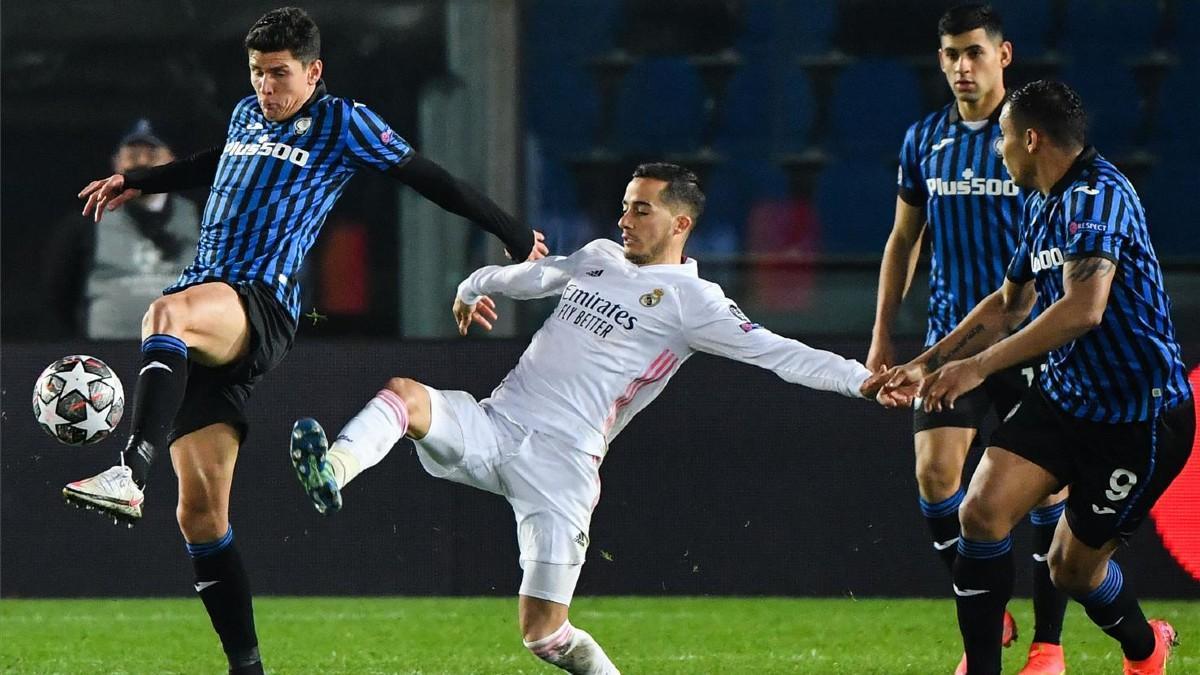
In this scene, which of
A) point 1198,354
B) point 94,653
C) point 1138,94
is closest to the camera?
point 94,653

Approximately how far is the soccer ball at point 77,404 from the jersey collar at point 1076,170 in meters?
2.60

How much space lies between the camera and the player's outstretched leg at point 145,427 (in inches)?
172

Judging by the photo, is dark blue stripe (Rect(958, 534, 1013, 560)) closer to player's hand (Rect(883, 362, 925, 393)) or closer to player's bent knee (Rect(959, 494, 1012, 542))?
player's bent knee (Rect(959, 494, 1012, 542))

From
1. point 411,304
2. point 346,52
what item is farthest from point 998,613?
point 346,52

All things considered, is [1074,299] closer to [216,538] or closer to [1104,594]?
[1104,594]

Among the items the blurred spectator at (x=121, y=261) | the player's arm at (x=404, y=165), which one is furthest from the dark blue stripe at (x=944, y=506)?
the blurred spectator at (x=121, y=261)

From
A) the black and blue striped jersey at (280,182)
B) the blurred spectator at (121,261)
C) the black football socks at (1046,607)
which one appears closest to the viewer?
the black and blue striped jersey at (280,182)

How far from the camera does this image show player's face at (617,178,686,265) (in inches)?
206

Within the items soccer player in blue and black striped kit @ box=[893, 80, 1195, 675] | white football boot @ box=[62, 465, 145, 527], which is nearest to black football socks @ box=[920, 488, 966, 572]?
soccer player in blue and black striped kit @ box=[893, 80, 1195, 675]

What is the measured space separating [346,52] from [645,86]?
141 cm

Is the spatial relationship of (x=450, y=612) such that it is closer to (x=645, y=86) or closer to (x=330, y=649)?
(x=330, y=649)

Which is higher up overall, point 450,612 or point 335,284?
point 335,284

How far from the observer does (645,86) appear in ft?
28.7

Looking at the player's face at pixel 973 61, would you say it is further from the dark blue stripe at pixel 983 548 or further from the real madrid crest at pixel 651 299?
the dark blue stripe at pixel 983 548
